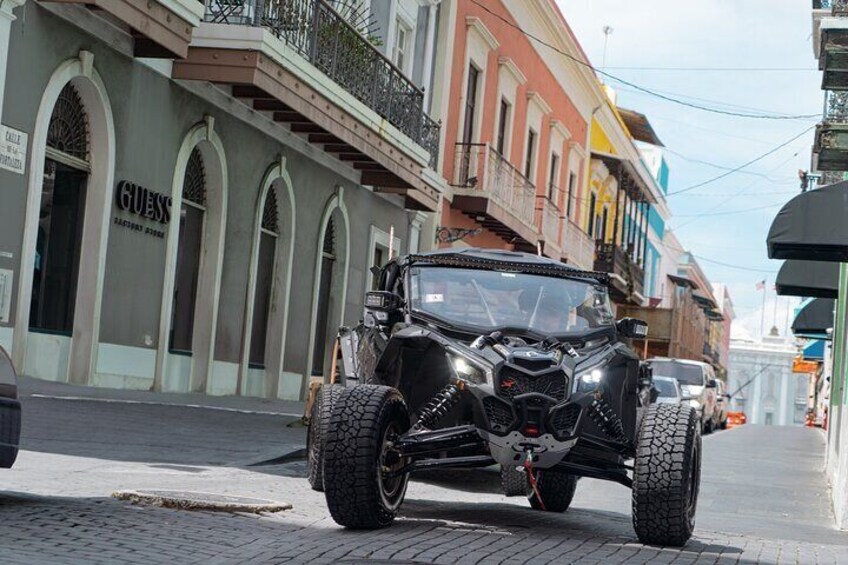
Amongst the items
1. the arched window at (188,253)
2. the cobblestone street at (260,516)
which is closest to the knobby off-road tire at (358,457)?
the cobblestone street at (260,516)

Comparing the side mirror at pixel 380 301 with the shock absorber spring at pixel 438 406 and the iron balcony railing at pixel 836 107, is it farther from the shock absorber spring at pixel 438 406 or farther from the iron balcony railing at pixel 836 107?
the iron balcony railing at pixel 836 107

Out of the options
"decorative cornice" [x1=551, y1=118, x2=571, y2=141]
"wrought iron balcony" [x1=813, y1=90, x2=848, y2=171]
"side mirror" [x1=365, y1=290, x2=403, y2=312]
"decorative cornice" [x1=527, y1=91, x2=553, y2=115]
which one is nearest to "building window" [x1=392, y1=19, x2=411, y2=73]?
"decorative cornice" [x1=527, y1=91, x2=553, y2=115]

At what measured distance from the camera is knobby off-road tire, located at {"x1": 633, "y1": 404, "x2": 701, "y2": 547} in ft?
28.3

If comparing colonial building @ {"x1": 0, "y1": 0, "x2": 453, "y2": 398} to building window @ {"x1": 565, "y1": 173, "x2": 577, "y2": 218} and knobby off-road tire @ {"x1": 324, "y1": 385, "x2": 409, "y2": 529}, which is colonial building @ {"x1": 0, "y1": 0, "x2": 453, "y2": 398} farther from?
building window @ {"x1": 565, "y1": 173, "x2": 577, "y2": 218}

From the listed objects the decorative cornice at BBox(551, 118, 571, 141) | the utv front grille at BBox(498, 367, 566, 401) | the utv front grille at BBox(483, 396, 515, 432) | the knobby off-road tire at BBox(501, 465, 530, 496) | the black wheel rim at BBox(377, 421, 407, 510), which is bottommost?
the knobby off-road tire at BBox(501, 465, 530, 496)

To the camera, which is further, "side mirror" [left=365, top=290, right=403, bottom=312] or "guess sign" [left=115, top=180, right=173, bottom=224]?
"guess sign" [left=115, top=180, right=173, bottom=224]

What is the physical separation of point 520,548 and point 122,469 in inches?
140

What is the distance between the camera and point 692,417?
9.03 meters

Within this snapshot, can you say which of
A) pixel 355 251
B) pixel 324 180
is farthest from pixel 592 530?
pixel 355 251

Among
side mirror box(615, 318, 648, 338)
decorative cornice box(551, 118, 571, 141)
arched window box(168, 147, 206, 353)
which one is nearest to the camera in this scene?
side mirror box(615, 318, 648, 338)

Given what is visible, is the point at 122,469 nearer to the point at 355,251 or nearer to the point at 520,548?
the point at 520,548

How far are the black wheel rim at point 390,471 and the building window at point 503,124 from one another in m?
25.0

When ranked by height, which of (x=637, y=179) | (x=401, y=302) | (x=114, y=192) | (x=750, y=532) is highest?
(x=637, y=179)

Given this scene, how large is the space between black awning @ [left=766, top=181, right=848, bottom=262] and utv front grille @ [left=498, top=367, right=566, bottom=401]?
4437 millimetres
